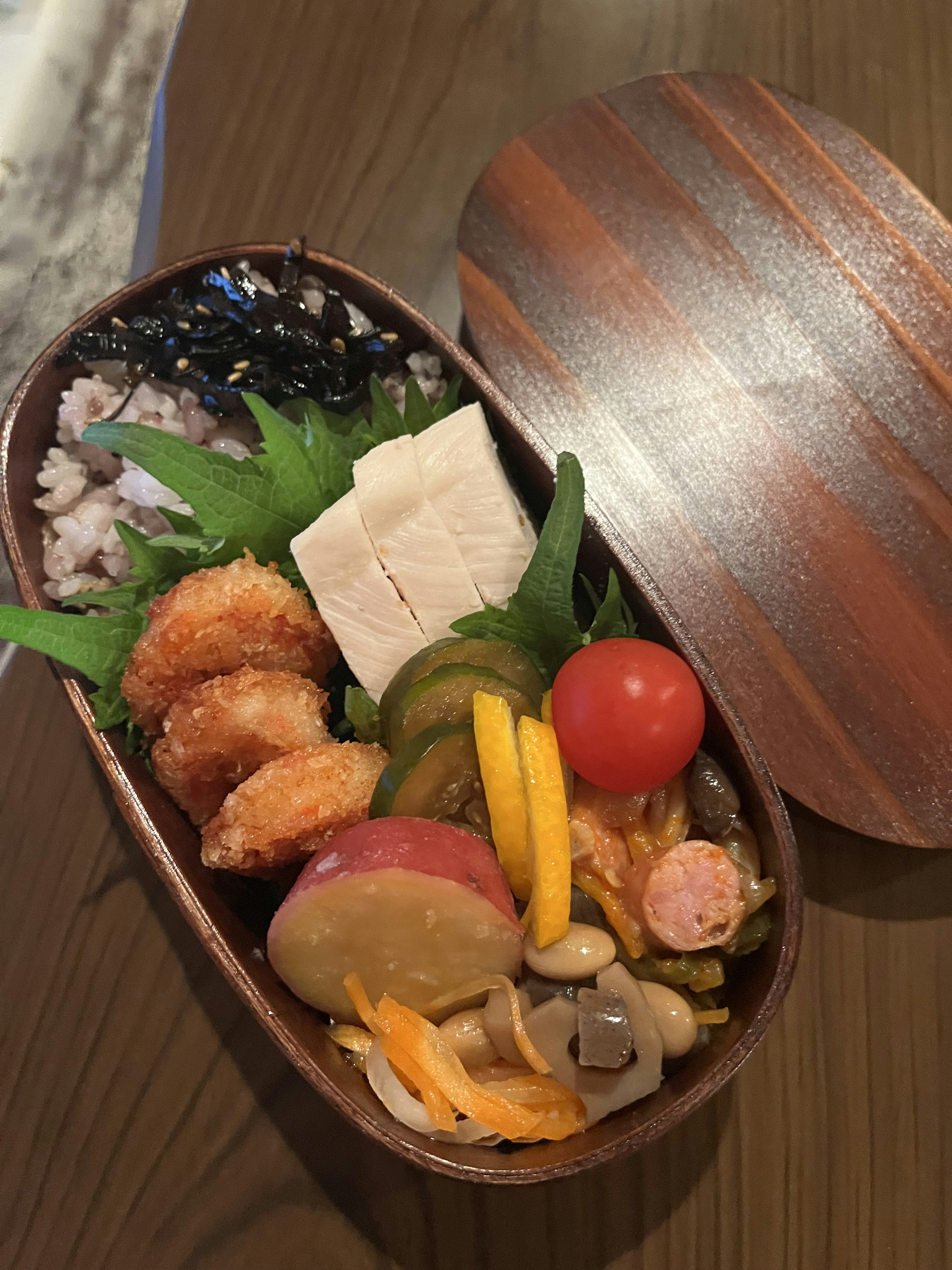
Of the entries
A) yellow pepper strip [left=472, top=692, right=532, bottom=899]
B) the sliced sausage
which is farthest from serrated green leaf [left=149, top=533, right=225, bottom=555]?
the sliced sausage

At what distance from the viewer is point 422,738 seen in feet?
3.78

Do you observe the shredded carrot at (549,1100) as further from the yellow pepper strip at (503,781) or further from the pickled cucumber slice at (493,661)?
A: the pickled cucumber slice at (493,661)

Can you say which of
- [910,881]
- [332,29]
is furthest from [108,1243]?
[332,29]

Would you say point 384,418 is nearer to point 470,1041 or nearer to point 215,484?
point 215,484

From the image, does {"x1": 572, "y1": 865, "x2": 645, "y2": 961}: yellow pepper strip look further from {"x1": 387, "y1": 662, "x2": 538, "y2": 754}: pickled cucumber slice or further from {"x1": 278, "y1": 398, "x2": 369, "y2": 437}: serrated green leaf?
{"x1": 278, "y1": 398, "x2": 369, "y2": 437}: serrated green leaf

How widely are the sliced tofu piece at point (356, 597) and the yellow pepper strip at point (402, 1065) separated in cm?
47

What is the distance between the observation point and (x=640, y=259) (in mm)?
1691

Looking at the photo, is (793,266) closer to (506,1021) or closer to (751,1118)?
(506,1021)

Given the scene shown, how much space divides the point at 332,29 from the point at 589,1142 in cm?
255

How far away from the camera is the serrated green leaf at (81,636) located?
4.21ft

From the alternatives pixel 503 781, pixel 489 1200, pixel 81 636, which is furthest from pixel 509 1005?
pixel 81 636

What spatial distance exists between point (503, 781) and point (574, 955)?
0.27 meters

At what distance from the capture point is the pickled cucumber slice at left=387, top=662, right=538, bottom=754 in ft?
3.94

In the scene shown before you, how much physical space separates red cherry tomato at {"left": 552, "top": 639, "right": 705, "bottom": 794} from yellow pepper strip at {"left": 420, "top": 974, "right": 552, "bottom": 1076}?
320mm
